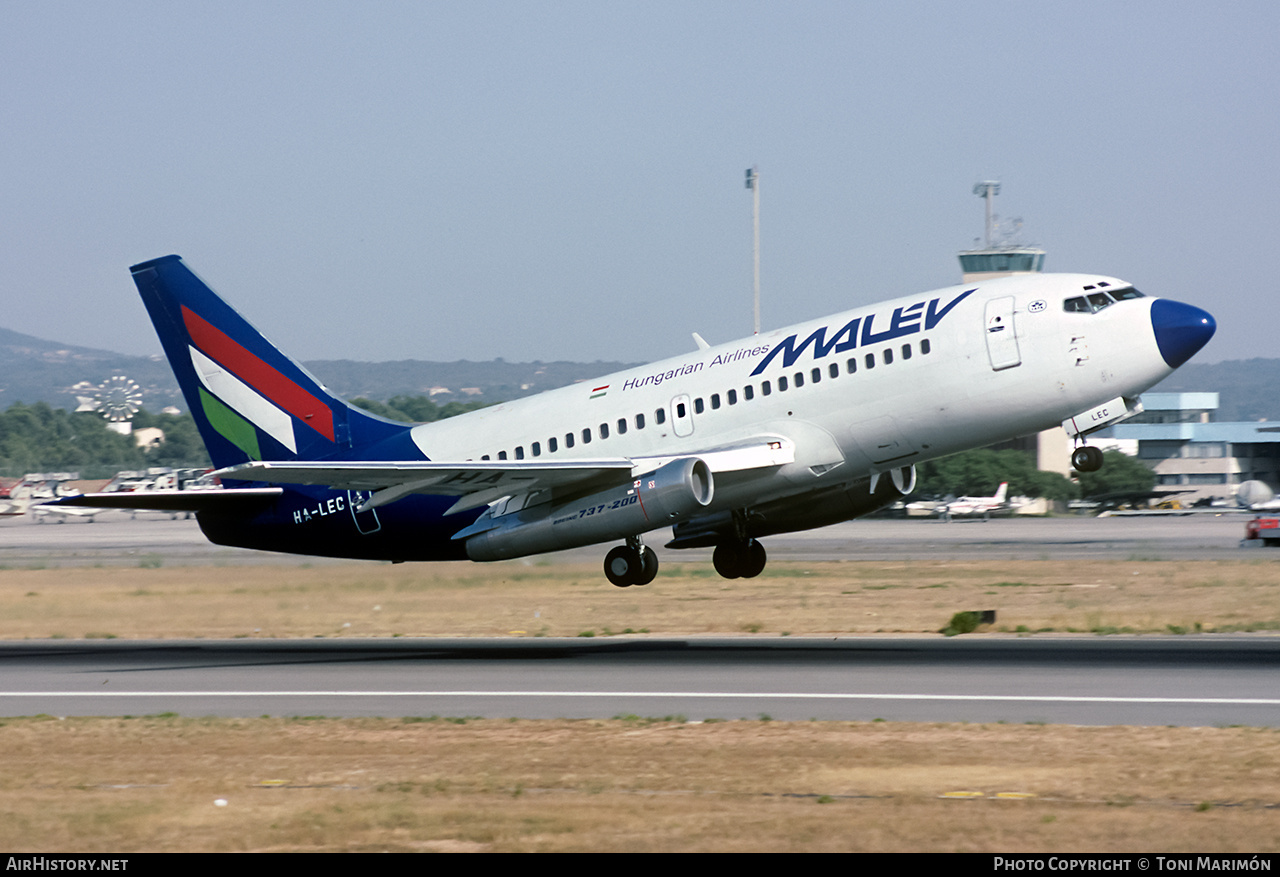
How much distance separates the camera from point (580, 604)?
149 feet

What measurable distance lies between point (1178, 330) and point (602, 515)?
12431 millimetres

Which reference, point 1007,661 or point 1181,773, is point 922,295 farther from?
point 1181,773

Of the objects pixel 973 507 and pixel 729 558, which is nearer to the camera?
pixel 729 558

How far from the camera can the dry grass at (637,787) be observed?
14.9 m

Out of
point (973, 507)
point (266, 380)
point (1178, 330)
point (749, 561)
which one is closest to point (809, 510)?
point (749, 561)

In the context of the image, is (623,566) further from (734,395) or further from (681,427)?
(734,395)

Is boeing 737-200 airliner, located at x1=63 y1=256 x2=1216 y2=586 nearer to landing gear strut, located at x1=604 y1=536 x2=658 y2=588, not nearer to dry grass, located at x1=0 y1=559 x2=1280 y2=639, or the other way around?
landing gear strut, located at x1=604 y1=536 x2=658 y2=588

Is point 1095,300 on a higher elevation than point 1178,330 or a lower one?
higher

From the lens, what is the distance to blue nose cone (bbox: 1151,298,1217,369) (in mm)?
27359

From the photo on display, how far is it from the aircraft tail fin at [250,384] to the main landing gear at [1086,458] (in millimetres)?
16910

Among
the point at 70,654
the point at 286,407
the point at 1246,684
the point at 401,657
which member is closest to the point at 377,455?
the point at 286,407

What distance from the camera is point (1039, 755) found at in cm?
→ 1864

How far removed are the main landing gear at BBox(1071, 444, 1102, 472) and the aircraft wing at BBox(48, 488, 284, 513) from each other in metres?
19.2

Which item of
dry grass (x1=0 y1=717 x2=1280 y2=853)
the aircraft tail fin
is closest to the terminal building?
the aircraft tail fin
